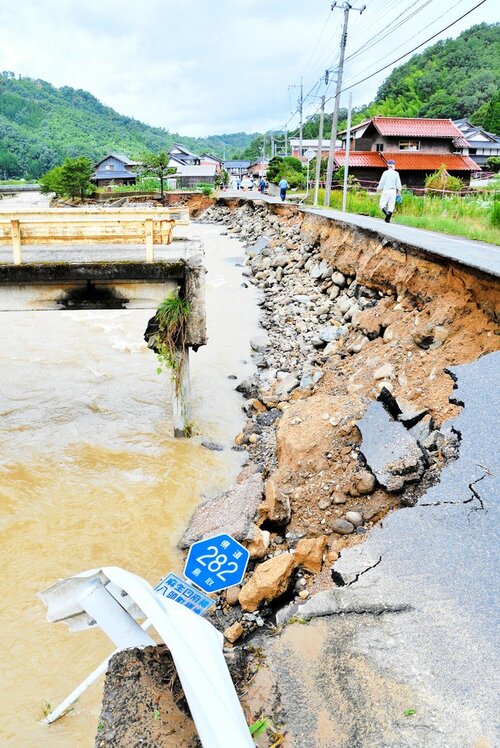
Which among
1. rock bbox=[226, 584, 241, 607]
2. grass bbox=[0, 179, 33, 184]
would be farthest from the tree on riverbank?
grass bbox=[0, 179, 33, 184]

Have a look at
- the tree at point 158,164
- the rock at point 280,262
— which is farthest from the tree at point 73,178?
the rock at point 280,262

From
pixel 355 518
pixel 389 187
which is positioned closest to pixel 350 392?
pixel 355 518

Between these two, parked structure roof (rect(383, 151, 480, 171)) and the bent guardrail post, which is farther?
parked structure roof (rect(383, 151, 480, 171))

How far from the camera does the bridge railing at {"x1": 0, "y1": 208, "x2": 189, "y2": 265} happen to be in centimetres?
769

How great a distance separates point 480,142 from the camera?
176 ft

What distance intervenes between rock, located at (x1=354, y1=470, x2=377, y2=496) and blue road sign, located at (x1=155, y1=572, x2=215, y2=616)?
8.00 ft

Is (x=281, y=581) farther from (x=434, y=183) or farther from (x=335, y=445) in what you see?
(x=434, y=183)

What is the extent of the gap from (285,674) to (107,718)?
1.04 metres

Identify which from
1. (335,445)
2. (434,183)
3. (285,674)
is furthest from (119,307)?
(434,183)

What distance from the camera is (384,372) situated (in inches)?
294

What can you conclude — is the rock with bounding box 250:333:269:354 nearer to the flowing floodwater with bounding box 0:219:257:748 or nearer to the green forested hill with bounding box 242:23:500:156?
the flowing floodwater with bounding box 0:219:257:748

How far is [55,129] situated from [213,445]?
12703 centimetres

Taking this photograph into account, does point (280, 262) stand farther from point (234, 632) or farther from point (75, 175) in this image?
point (75, 175)

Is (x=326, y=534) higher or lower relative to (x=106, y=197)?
lower
